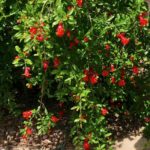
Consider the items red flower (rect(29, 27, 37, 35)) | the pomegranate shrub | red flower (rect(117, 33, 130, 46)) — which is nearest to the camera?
red flower (rect(29, 27, 37, 35))

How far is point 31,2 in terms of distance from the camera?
4340 millimetres

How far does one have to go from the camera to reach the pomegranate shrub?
4152mm

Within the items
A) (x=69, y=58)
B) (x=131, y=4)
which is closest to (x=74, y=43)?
(x=69, y=58)

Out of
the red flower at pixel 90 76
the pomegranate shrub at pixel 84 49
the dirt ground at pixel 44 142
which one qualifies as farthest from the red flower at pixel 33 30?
the dirt ground at pixel 44 142

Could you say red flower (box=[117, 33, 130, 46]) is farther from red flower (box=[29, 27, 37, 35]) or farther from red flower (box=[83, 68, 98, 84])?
red flower (box=[29, 27, 37, 35])

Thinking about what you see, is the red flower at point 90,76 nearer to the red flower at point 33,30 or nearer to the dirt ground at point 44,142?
the red flower at point 33,30

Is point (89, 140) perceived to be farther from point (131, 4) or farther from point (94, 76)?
point (131, 4)

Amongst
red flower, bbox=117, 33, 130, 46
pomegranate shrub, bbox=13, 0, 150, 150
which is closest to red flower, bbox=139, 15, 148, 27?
pomegranate shrub, bbox=13, 0, 150, 150

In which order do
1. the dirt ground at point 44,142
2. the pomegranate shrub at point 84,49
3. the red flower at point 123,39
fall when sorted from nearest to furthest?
the pomegranate shrub at point 84,49 → the red flower at point 123,39 → the dirt ground at point 44,142

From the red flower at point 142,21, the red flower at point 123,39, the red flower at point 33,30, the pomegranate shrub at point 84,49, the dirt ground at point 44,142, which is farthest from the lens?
the dirt ground at point 44,142

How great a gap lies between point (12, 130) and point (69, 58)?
1.95m

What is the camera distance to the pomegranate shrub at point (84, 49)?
415cm

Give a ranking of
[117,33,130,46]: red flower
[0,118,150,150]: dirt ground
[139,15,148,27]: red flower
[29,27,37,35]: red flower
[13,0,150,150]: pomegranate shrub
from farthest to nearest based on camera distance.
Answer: [0,118,150,150]: dirt ground → [139,15,148,27]: red flower → [117,33,130,46]: red flower → [13,0,150,150]: pomegranate shrub → [29,27,37,35]: red flower

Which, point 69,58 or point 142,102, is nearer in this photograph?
point 69,58
